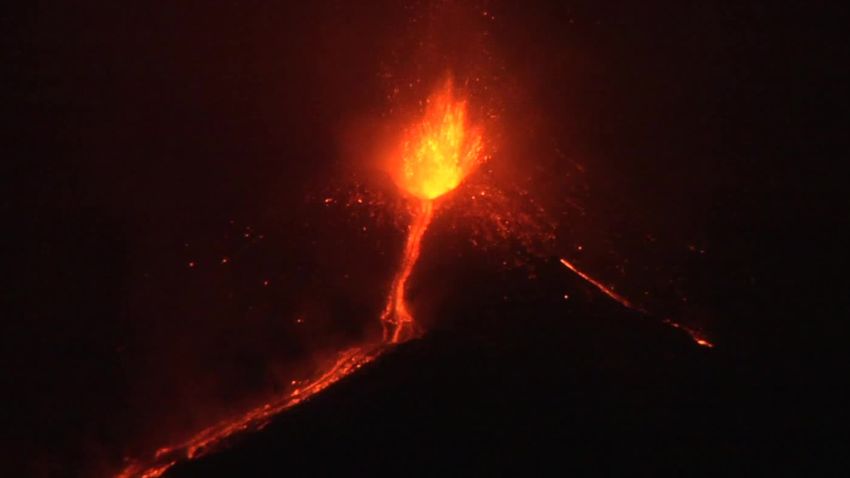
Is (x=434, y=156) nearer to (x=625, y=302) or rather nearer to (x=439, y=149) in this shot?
(x=439, y=149)

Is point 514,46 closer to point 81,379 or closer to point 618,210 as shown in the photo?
point 618,210

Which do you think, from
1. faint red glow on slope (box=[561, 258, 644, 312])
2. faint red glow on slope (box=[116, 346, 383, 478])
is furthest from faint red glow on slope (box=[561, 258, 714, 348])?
faint red glow on slope (box=[116, 346, 383, 478])

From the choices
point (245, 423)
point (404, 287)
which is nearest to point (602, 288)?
point (404, 287)

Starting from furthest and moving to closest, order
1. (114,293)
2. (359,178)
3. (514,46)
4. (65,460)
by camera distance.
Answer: (514,46) < (359,178) < (114,293) < (65,460)

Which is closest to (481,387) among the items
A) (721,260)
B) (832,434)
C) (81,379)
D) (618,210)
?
(618,210)

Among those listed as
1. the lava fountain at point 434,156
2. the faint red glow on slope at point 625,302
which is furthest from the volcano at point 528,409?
the lava fountain at point 434,156
